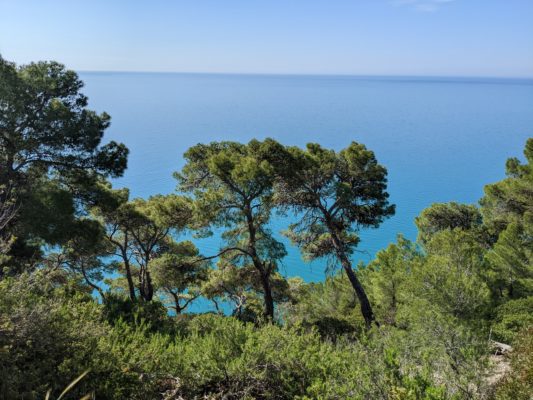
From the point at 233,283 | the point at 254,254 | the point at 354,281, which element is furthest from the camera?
the point at 233,283

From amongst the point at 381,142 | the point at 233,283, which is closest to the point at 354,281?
the point at 233,283

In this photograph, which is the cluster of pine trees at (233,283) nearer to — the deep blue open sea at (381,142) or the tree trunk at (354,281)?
the tree trunk at (354,281)

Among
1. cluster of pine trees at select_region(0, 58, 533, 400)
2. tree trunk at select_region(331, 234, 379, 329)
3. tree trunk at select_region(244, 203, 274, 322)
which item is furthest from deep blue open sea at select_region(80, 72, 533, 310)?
tree trunk at select_region(244, 203, 274, 322)

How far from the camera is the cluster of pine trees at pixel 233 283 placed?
5.49 meters

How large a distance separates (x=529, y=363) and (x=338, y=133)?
228 ft

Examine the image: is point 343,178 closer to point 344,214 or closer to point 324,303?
point 344,214

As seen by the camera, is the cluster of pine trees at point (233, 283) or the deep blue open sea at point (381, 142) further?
the deep blue open sea at point (381, 142)

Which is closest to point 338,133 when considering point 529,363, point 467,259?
point 467,259

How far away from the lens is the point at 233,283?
1426cm

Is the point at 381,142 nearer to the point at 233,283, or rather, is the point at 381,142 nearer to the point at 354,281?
the point at 354,281

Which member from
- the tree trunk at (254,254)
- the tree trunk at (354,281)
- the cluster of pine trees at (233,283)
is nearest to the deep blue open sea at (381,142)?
the tree trunk at (354,281)

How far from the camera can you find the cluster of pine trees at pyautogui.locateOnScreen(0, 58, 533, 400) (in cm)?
549

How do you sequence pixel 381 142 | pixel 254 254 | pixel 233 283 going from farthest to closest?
pixel 381 142
pixel 233 283
pixel 254 254

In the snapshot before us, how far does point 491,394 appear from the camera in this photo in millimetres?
5492
